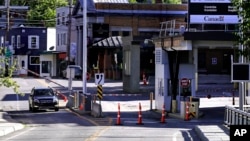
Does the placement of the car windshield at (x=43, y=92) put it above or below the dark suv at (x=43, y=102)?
above

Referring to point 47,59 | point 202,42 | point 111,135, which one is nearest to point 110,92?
point 202,42

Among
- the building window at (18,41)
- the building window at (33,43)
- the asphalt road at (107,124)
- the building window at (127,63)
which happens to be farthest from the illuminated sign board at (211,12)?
the building window at (18,41)

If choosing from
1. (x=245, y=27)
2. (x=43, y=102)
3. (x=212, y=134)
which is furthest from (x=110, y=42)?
(x=245, y=27)

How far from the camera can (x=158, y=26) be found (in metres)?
81.3

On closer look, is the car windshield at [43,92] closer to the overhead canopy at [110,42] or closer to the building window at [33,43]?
the overhead canopy at [110,42]

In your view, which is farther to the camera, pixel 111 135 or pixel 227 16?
pixel 227 16

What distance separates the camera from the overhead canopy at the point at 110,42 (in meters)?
74.3

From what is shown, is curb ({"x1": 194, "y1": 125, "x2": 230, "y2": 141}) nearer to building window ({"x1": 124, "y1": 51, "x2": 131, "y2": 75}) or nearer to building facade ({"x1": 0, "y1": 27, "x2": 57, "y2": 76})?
building window ({"x1": 124, "y1": 51, "x2": 131, "y2": 75})

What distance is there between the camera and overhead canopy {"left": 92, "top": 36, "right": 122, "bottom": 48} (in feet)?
244

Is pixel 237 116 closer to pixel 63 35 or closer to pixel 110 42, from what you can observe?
pixel 110 42

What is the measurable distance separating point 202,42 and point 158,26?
4563cm

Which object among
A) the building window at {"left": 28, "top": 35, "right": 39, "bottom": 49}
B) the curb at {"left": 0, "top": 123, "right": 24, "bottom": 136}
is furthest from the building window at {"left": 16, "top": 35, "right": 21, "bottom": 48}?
the curb at {"left": 0, "top": 123, "right": 24, "bottom": 136}

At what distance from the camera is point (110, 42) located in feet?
246

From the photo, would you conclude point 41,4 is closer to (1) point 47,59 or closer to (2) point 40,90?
(1) point 47,59
